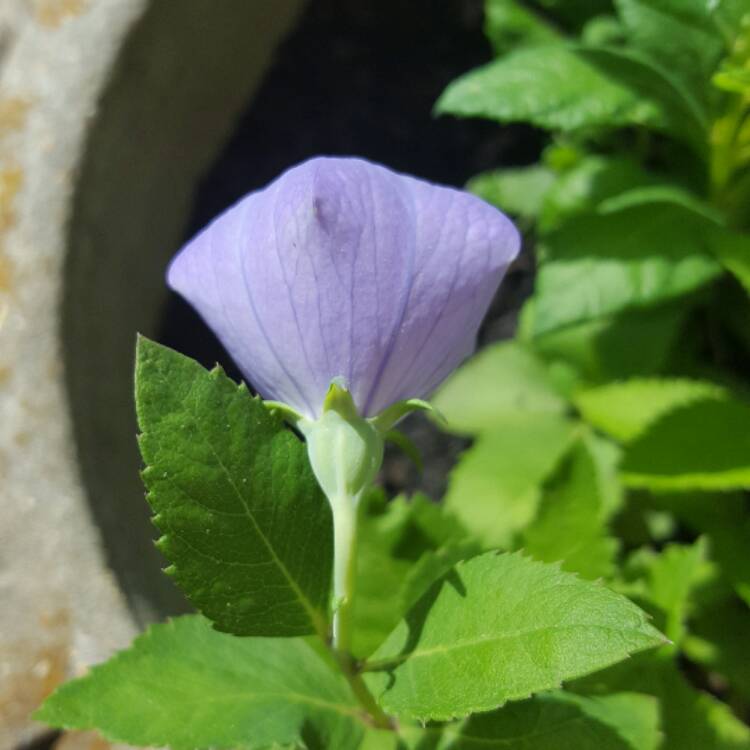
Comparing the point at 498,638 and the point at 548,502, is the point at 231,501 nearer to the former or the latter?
the point at 498,638

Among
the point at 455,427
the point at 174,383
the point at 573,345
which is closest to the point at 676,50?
the point at 573,345

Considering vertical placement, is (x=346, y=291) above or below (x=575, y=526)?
above

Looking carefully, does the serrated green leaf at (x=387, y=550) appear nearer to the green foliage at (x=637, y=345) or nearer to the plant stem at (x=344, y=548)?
the green foliage at (x=637, y=345)

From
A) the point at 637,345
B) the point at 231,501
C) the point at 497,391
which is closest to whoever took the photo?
the point at 231,501

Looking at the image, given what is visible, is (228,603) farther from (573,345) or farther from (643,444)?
(573,345)

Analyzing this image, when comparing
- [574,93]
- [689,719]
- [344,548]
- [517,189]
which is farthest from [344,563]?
[517,189]

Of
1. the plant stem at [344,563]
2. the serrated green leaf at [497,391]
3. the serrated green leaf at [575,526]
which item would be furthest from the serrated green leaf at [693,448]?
→ the plant stem at [344,563]
